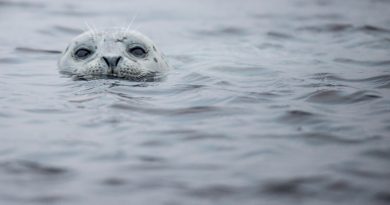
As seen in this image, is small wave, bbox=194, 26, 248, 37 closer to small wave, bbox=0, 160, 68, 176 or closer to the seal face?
the seal face

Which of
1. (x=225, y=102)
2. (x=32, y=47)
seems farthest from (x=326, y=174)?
(x=32, y=47)

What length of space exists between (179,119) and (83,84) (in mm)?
1417

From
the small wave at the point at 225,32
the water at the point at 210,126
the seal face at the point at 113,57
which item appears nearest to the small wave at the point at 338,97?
the water at the point at 210,126

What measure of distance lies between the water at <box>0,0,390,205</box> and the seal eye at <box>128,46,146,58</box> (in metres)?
0.30

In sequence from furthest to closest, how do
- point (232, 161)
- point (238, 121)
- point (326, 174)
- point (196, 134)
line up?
1. point (238, 121)
2. point (196, 134)
3. point (232, 161)
4. point (326, 174)

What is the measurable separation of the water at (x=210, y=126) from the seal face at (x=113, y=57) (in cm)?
17

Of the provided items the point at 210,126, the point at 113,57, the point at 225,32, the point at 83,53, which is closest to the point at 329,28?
the point at 225,32

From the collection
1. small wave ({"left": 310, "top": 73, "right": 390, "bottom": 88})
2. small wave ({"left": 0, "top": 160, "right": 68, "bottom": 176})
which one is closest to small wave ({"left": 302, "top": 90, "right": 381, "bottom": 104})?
small wave ({"left": 310, "top": 73, "right": 390, "bottom": 88})

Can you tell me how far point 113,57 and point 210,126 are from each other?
5.99 ft

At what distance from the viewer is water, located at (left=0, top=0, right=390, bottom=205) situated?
3.59 metres

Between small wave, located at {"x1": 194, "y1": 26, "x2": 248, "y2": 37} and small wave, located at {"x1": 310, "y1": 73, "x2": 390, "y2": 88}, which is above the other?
small wave, located at {"x1": 194, "y1": 26, "x2": 248, "y2": 37}

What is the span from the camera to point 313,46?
828 centimetres

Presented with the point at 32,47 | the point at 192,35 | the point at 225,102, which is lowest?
the point at 225,102

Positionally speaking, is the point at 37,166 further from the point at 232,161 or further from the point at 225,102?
the point at 225,102
